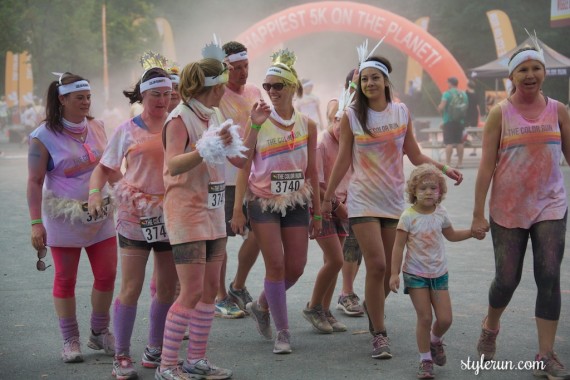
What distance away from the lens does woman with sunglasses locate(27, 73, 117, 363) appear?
19.2ft

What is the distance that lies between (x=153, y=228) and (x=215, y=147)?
923 millimetres

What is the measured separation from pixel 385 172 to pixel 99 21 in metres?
41.2

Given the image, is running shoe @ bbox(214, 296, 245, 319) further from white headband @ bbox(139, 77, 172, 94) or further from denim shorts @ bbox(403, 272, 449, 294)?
white headband @ bbox(139, 77, 172, 94)

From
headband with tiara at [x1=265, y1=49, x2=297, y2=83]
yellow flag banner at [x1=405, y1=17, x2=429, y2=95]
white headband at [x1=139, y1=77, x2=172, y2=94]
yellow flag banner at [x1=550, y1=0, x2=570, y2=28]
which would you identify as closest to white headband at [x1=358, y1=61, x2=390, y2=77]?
headband with tiara at [x1=265, y1=49, x2=297, y2=83]

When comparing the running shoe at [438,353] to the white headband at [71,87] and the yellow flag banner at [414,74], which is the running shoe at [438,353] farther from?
the yellow flag banner at [414,74]

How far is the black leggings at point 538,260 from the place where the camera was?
5312 millimetres

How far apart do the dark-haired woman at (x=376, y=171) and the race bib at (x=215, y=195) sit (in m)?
1.02

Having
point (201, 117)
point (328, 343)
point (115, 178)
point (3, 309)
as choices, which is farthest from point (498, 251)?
point (3, 309)

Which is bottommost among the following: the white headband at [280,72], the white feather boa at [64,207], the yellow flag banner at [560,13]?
the white feather boa at [64,207]

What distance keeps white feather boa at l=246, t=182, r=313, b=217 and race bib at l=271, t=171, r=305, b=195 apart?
3cm

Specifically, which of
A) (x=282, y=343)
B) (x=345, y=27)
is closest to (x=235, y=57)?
(x=282, y=343)

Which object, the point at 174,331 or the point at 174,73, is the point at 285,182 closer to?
the point at 174,73

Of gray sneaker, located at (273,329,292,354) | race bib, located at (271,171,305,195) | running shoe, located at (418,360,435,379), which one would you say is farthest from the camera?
race bib, located at (271,171,305,195)

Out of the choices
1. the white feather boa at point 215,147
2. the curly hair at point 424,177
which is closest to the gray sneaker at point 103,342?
the white feather boa at point 215,147
